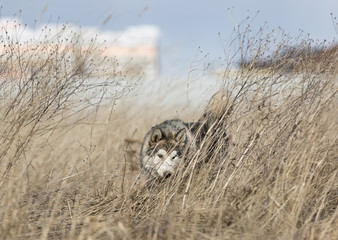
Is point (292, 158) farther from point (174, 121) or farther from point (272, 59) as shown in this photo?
point (174, 121)

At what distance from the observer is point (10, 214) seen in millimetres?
3945

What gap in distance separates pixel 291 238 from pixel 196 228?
2.06 feet

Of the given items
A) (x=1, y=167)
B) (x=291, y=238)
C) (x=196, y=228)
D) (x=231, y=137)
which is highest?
(x=1, y=167)

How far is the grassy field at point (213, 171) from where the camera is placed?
378 cm

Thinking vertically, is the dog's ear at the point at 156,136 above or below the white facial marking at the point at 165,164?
above

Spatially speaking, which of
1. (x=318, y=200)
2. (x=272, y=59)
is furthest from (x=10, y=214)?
(x=272, y=59)

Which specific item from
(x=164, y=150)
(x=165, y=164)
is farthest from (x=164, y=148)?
(x=165, y=164)

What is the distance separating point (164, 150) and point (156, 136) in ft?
0.85

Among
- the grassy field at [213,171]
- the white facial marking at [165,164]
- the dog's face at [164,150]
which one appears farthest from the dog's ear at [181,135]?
the grassy field at [213,171]

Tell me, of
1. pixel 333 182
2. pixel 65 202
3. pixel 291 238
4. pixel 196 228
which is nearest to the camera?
pixel 291 238

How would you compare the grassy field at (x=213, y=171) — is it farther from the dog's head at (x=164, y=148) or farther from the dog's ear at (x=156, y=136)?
the dog's ear at (x=156, y=136)

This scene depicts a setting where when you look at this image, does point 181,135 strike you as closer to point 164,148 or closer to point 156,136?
point 164,148

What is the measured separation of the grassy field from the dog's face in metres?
0.32

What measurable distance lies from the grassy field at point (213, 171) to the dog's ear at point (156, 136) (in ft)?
2.15
